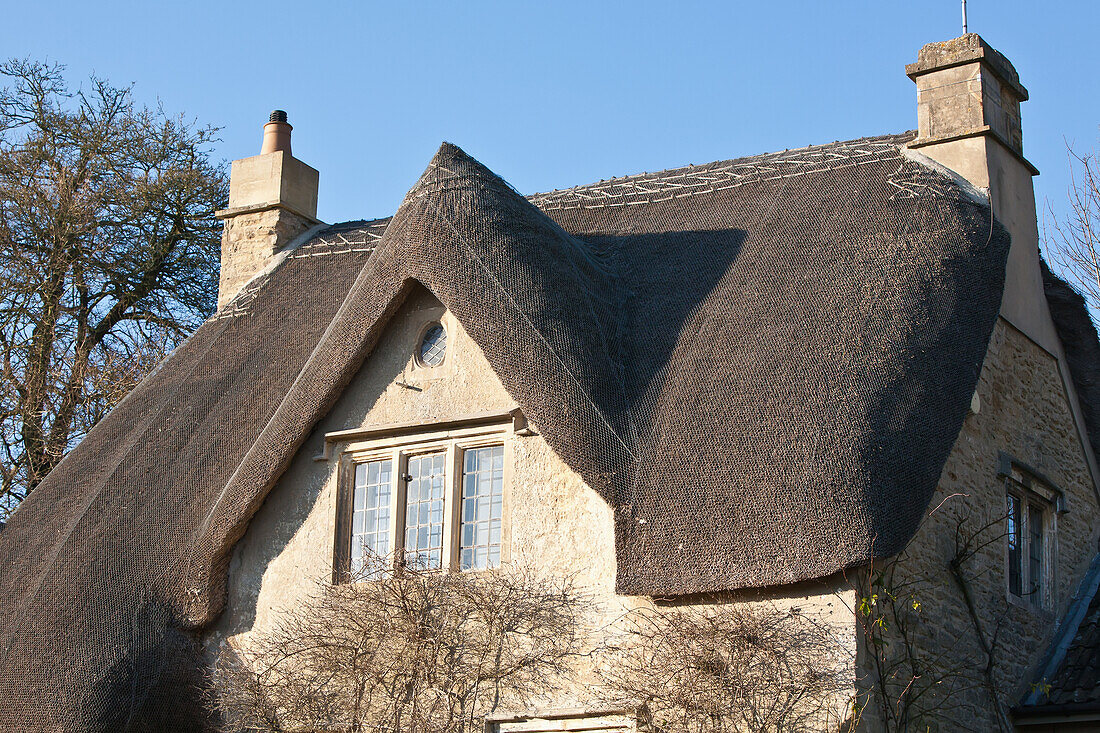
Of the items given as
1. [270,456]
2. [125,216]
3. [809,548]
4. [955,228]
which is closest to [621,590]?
[809,548]

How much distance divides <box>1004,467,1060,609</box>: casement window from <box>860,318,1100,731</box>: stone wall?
8 cm

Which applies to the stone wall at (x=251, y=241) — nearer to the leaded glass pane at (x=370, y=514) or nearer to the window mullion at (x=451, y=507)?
the leaded glass pane at (x=370, y=514)

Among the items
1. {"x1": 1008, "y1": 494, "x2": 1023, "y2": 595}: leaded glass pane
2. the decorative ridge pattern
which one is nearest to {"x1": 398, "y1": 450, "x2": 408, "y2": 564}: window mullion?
the decorative ridge pattern

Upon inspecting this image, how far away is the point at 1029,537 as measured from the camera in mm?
11172

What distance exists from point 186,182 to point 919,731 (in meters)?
17.3

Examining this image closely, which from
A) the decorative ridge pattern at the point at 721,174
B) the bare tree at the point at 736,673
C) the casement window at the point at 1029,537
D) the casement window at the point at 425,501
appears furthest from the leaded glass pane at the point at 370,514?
the casement window at the point at 1029,537

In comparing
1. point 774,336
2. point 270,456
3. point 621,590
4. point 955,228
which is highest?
point 955,228

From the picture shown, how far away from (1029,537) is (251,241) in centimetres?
852

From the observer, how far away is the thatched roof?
28.1 feet

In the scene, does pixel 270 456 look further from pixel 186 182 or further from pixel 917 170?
pixel 186 182

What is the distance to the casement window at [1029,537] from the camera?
10852 mm

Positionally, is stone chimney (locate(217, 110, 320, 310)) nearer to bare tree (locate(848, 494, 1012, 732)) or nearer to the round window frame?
the round window frame

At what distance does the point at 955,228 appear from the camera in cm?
1022

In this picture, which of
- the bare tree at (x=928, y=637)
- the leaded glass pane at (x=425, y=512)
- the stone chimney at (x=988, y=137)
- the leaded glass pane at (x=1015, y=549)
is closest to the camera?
the bare tree at (x=928, y=637)
